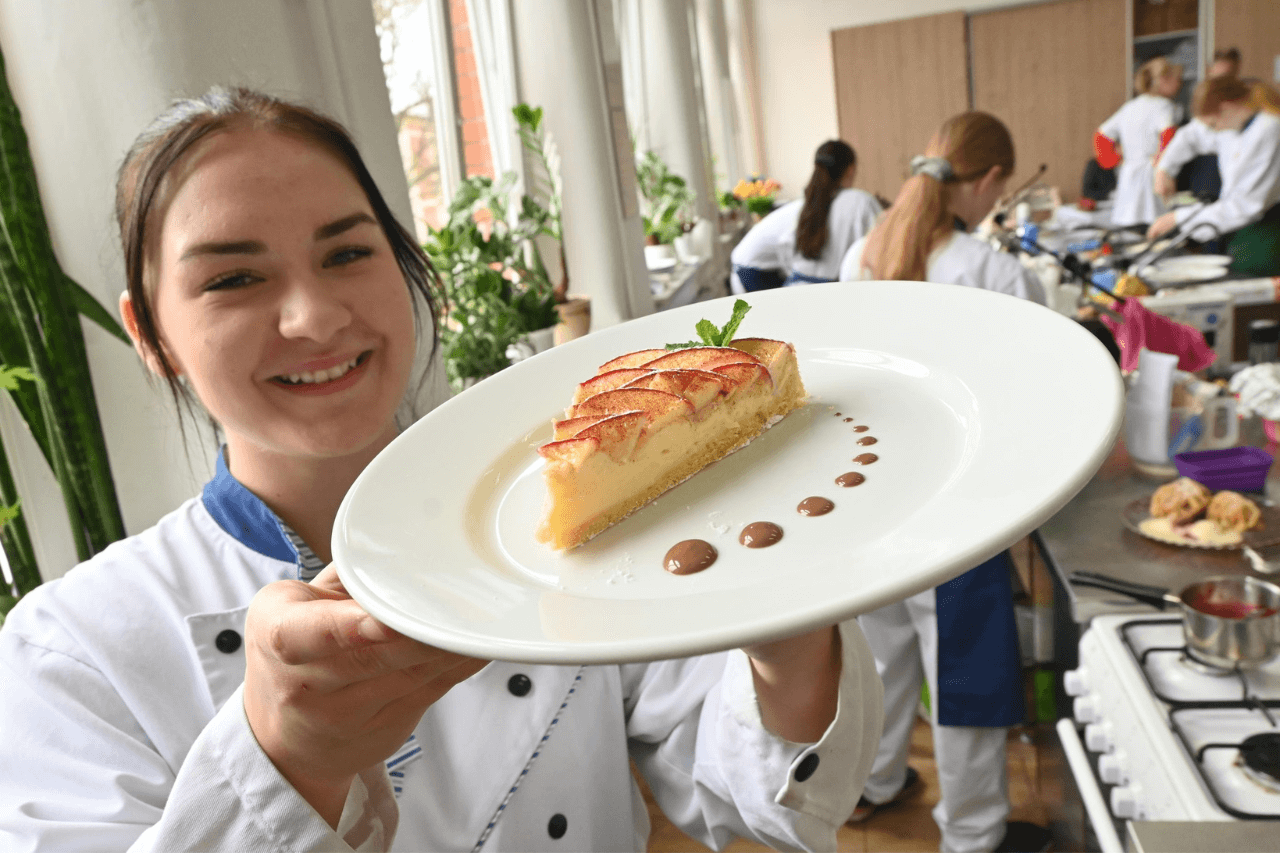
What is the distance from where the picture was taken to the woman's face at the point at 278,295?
44.5 inches

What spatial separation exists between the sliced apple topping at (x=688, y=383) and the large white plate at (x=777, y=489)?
80 mm

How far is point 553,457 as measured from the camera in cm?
96

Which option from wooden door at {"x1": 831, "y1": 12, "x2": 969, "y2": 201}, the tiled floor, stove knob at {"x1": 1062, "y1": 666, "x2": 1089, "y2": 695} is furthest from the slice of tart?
wooden door at {"x1": 831, "y1": 12, "x2": 969, "y2": 201}

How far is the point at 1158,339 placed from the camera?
2.53m

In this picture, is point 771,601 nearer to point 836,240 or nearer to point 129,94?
point 129,94

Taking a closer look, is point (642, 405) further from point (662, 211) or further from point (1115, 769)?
point (662, 211)

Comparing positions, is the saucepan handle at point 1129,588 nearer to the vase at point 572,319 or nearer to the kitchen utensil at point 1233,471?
the kitchen utensil at point 1233,471

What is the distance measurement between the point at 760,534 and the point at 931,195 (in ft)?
8.89

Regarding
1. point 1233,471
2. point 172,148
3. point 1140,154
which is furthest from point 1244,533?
point 1140,154

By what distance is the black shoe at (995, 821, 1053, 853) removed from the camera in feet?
8.91

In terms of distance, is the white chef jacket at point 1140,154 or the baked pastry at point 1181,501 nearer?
the baked pastry at point 1181,501

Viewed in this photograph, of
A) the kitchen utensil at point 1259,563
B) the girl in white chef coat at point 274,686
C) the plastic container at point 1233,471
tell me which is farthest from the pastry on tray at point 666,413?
the plastic container at point 1233,471

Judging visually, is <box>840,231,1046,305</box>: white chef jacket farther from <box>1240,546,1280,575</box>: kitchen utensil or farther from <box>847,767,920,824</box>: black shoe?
Result: <box>847,767,920,824</box>: black shoe

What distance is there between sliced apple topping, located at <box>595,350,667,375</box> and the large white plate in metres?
0.04
